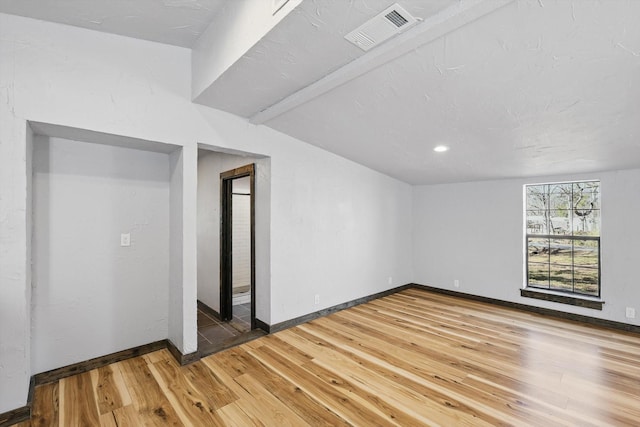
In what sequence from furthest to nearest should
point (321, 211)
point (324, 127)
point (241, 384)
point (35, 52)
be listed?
point (321, 211) < point (324, 127) < point (241, 384) < point (35, 52)

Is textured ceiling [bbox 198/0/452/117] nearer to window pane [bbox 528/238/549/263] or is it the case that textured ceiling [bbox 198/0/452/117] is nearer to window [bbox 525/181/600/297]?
window [bbox 525/181/600/297]

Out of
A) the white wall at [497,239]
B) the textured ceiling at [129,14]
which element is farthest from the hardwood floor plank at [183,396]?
the white wall at [497,239]

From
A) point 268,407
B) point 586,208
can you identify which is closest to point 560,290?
point 586,208

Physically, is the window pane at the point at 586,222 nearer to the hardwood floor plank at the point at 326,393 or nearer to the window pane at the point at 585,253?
the window pane at the point at 585,253

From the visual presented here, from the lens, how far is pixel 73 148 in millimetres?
2570

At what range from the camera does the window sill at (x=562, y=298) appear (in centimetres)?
373

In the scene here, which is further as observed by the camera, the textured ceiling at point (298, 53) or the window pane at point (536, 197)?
the window pane at point (536, 197)

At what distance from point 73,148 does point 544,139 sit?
4286mm

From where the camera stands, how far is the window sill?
3730 millimetres

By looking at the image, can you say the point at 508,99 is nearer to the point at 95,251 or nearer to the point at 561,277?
the point at 561,277

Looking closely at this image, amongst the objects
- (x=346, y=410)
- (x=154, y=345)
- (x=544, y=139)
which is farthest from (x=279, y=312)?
(x=544, y=139)

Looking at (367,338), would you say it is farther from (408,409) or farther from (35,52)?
(35,52)

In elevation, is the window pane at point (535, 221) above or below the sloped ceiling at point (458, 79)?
below

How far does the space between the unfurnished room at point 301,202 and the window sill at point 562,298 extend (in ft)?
0.08
